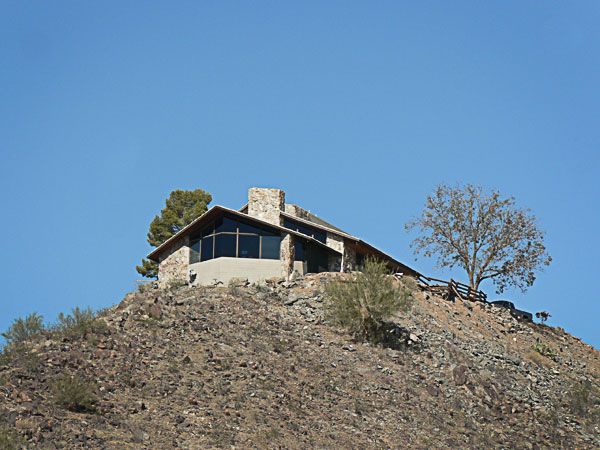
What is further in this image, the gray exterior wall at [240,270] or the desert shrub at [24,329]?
the gray exterior wall at [240,270]

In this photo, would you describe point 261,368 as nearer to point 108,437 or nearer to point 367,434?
point 367,434

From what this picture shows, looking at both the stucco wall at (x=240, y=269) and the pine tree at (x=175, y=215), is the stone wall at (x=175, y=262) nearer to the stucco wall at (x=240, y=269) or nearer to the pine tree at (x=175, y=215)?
the stucco wall at (x=240, y=269)

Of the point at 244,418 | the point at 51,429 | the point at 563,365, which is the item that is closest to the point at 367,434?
the point at 244,418

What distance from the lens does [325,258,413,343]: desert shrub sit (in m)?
29.9

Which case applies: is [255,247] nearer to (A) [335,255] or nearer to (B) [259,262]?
(B) [259,262]

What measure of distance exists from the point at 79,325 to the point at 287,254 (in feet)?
51.8

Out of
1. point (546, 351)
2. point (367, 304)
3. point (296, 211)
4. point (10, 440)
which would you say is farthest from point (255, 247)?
point (10, 440)

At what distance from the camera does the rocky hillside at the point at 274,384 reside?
728 inches

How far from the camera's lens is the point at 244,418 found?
20.1 metres

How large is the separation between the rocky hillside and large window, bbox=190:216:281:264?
286cm

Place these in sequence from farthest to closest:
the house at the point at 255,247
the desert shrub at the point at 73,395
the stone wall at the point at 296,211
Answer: the stone wall at the point at 296,211, the house at the point at 255,247, the desert shrub at the point at 73,395

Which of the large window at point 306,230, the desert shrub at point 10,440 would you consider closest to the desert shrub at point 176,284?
the large window at point 306,230

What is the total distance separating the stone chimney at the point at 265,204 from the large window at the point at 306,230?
0.91 metres

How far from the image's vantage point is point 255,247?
37.9 m
